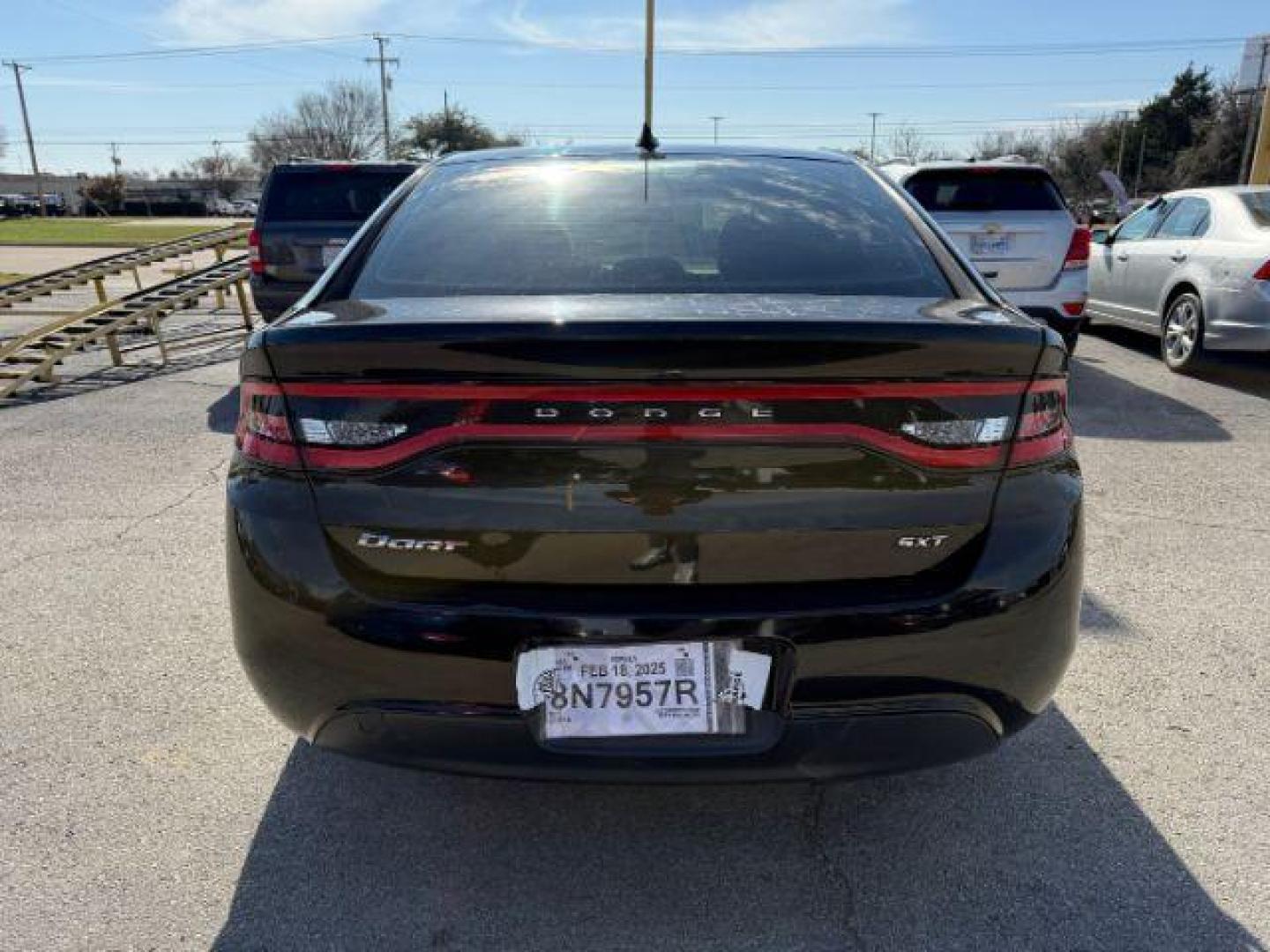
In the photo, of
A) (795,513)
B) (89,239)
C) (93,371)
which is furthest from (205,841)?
(89,239)

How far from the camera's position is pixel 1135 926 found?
1.98 metres

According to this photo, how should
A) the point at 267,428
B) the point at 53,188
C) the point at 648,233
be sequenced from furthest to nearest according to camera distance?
the point at 53,188 → the point at 648,233 → the point at 267,428

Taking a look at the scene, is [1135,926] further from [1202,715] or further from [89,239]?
[89,239]

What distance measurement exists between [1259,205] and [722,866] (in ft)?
25.5

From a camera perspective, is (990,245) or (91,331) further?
(91,331)

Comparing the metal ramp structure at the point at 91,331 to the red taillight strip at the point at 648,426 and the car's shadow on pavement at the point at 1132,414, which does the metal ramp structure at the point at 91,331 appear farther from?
the car's shadow on pavement at the point at 1132,414

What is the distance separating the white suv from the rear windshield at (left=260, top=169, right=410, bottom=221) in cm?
474

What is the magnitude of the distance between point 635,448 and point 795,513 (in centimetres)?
32

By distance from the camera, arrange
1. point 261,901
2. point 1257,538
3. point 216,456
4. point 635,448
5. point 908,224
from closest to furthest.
Answer: point 635,448 → point 261,901 → point 908,224 → point 1257,538 → point 216,456

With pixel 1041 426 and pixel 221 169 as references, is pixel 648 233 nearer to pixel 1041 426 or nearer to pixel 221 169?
pixel 1041 426

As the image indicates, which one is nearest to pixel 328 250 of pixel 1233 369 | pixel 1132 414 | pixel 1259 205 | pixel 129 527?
pixel 129 527

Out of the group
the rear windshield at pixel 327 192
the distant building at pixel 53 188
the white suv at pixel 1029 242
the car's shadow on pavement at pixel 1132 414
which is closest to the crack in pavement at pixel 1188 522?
the car's shadow on pavement at pixel 1132 414

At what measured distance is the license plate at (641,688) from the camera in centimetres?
177

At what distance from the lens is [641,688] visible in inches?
70.1
